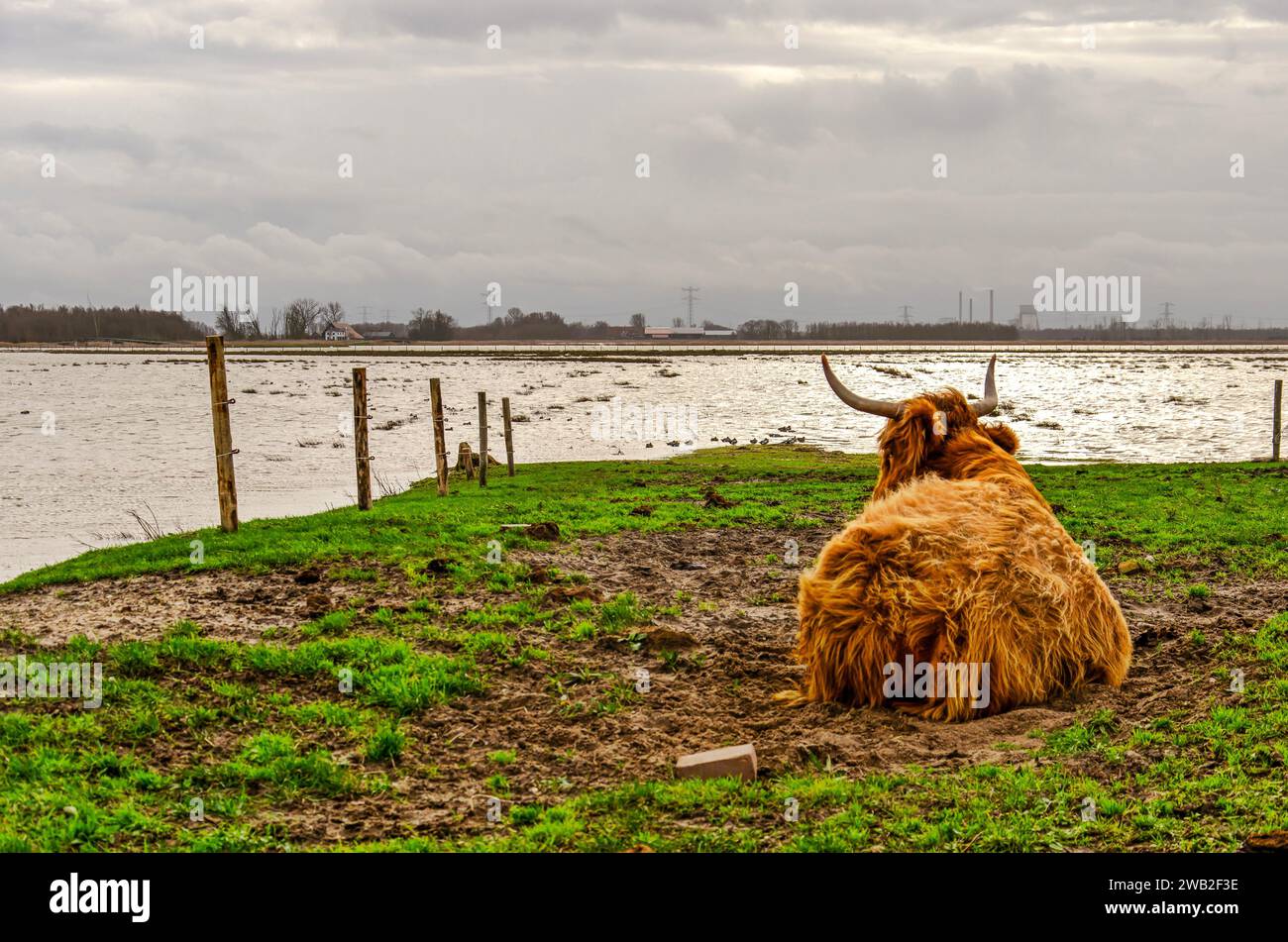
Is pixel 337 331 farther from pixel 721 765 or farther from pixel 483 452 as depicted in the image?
pixel 721 765

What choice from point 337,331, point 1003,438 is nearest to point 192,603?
point 1003,438

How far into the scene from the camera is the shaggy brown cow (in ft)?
19.1

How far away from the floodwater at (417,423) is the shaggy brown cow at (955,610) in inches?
456

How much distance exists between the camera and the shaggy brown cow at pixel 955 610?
5824 millimetres

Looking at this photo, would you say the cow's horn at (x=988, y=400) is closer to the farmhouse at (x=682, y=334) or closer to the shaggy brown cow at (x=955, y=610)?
the shaggy brown cow at (x=955, y=610)

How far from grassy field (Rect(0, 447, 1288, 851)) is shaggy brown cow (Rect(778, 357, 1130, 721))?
202 millimetres

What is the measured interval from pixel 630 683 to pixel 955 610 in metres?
2.36

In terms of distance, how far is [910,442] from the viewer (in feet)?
24.6

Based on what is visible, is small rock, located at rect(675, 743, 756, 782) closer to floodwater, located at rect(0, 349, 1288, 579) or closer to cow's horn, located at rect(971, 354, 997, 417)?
cow's horn, located at rect(971, 354, 997, 417)

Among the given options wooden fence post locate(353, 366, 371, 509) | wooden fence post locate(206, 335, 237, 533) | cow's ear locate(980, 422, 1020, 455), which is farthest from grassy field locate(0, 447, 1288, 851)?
wooden fence post locate(353, 366, 371, 509)

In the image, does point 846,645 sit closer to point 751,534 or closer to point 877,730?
point 877,730
